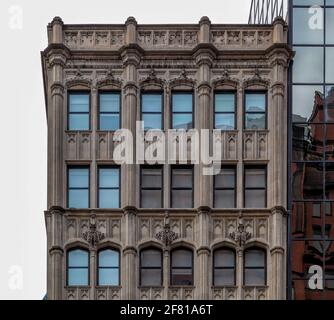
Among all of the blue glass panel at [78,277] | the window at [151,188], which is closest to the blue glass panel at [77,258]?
the blue glass panel at [78,277]

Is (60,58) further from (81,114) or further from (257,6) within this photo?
(257,6)

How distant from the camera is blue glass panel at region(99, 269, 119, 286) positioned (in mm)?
55375

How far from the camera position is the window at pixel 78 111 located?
57281 mm

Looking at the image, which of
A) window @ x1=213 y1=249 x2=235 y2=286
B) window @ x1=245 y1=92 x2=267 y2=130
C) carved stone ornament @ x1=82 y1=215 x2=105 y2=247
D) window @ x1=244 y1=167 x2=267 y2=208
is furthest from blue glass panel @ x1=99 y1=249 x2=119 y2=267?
window @ x1=245 y1=92 x2=267 y2=130

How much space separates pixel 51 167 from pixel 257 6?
1644cm

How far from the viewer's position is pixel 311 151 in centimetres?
5697

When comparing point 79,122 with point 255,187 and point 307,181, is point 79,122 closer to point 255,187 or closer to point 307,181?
point 255,187

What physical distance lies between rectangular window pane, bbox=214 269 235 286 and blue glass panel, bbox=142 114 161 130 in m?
6.40

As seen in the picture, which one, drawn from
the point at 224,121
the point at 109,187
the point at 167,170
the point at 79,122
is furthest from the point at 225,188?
the point at 79,122

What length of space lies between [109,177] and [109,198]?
87cm

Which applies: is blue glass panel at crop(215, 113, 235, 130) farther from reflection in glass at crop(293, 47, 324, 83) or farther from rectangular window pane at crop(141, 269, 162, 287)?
rectangular window pane at crop(141, 269, 162, 287)

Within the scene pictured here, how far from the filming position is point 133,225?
2192 inches

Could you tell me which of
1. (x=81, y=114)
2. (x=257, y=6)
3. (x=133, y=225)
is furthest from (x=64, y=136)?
(x=257, y=6)

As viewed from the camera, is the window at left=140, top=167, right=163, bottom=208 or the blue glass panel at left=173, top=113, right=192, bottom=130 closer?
the window at left=140, top=167, right=163, bottom=208
